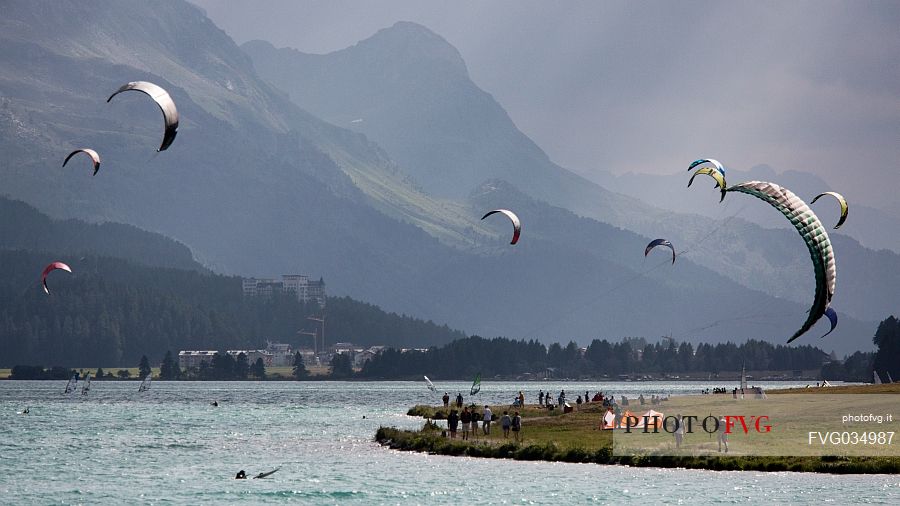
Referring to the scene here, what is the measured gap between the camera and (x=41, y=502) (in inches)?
2415

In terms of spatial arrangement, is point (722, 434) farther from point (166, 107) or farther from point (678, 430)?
point (166, 107)

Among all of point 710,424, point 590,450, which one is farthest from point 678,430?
point 590,450

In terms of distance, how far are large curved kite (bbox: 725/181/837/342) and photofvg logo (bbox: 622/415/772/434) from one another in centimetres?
1723

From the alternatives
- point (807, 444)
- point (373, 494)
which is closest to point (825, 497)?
point (807, 444)

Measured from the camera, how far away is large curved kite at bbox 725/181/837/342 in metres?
54.1

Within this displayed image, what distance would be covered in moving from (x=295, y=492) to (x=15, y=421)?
7407cm

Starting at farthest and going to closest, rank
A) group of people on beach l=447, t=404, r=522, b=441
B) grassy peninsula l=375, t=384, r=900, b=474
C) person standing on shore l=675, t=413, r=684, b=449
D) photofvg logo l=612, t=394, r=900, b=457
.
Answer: group of people on beach l=447, t=404, r=522, b=441 < person standing on shore l=675, t=413, r=684, b=449 < photofvg logo l=612, t=394, r=900, b=457 < grassy peninsula l=375, t=384, r=900, b=474

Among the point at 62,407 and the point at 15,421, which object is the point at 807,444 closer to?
the point at 15,421

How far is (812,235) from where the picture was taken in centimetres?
5619

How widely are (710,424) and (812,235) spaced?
22025 millimetres

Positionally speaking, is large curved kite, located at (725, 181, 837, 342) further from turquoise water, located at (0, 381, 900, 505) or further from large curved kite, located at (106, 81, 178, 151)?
large curved kite, located at (106, 81, 178, 151)

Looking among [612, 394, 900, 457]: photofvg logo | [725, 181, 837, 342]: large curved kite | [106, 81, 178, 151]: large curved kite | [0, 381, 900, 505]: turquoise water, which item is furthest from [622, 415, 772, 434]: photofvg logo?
[106, 81, 178, 151]: large curved kite

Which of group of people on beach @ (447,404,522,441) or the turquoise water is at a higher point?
group of people on beach @ (447,404,522,441)

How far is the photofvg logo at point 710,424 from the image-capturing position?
73500mm
